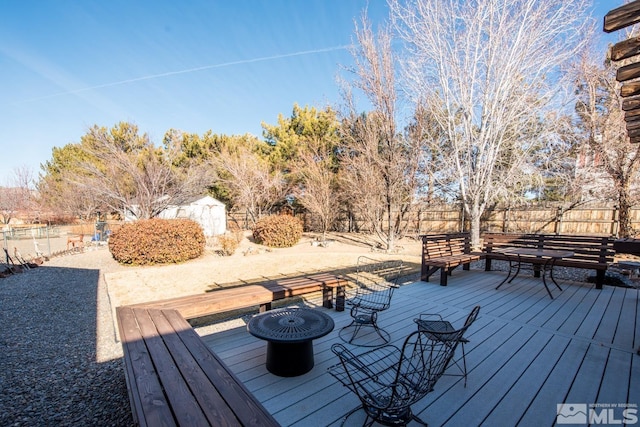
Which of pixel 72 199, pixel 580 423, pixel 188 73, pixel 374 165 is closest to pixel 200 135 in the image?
pixel 188 73

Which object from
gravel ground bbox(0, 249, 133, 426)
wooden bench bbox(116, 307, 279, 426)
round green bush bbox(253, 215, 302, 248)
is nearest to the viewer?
wooden bench bbox(116, 307, 279, 426)

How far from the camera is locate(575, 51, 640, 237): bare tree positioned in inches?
321

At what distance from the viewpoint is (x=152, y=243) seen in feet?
25.5

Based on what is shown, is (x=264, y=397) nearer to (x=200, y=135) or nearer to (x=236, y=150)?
(x=236, y=150)

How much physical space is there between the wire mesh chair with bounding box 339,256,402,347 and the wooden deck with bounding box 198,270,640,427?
6.0 inches

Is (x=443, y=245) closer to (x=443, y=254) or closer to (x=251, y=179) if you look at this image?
(x=443, y=254)

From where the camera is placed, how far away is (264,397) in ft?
6.57

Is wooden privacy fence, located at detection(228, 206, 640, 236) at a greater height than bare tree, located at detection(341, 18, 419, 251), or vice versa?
bare tree, located at detection(341, 18, 419, 251)

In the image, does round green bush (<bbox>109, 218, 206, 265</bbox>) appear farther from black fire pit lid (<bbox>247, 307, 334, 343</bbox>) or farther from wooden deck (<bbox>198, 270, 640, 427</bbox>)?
black fire pit lid (<bbox>247, 307, 334, 343</bbox>)

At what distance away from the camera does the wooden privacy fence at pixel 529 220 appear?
32.0 feet

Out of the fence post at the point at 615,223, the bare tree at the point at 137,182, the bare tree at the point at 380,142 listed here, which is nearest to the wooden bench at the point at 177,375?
the bare tree at the point at 380,142

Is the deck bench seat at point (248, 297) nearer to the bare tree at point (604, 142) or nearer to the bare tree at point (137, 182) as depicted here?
the bare tree at point (604, 142)
